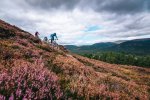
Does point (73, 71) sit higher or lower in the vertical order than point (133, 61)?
higher

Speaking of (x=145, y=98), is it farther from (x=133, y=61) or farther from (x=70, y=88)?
(x=133, y=61)

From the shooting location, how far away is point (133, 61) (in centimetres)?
17350

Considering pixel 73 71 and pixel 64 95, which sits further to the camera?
pixel 73 71

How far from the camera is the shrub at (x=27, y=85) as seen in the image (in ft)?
30.5

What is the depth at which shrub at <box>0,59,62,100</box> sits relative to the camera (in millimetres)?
9297

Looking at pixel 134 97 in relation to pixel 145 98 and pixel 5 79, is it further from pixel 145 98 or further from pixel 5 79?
pixel 5 79

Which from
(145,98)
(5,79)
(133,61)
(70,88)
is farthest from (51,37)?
(133,61)

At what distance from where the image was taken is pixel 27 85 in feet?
34.3

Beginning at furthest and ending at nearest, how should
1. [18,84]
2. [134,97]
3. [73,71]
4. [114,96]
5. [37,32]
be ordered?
1. [37,32]
2. [73,71]
3. [134,97]
4. [114,96]
5. [18,84]

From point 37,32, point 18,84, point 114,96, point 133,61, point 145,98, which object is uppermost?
point 37,32

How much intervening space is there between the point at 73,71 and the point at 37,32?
25.5 metres

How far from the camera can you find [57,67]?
56.9ft

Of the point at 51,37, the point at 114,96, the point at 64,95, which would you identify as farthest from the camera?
the point at 51,37

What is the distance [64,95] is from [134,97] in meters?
7.11
